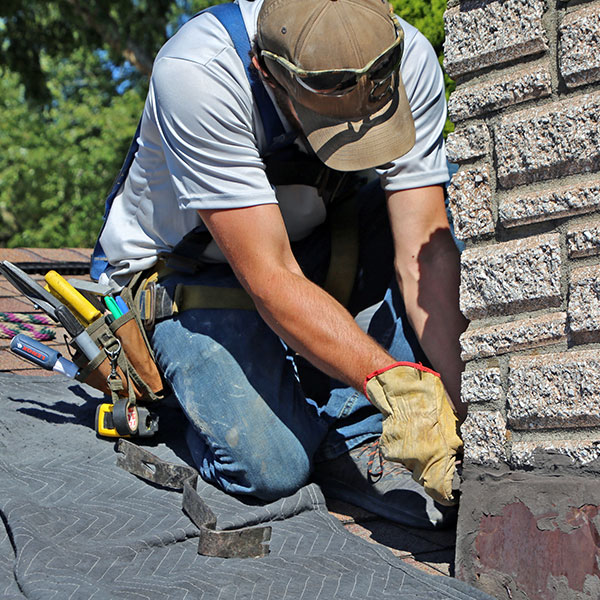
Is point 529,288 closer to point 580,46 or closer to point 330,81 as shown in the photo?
point 580,46

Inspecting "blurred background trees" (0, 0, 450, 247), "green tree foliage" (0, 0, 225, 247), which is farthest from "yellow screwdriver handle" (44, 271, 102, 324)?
"green tree foliage" (0, 0, 225, 247)

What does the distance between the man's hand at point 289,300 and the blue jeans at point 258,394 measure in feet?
1.13

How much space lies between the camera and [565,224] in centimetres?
165

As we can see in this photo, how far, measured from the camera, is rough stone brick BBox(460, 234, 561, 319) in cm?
166

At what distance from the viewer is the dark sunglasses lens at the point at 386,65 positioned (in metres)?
2.01

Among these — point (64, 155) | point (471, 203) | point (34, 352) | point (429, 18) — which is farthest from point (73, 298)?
point (64, 155)

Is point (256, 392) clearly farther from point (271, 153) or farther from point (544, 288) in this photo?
point (544, 288)

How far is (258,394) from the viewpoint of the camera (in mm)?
2398

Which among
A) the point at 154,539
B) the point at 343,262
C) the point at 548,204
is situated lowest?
the point at 154,539

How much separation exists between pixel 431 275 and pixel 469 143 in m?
0.61

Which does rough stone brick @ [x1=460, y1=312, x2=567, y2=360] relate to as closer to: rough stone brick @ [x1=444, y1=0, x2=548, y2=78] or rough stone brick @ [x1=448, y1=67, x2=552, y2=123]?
rough stone brick @ [x1=448, y1=67, x2=552, y2=123]

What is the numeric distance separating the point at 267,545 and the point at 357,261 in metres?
1.15

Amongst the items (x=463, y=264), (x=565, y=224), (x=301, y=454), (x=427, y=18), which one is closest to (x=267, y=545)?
(x=301, y=454)

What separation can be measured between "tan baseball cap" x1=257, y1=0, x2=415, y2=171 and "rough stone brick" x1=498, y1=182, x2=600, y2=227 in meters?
0.50
